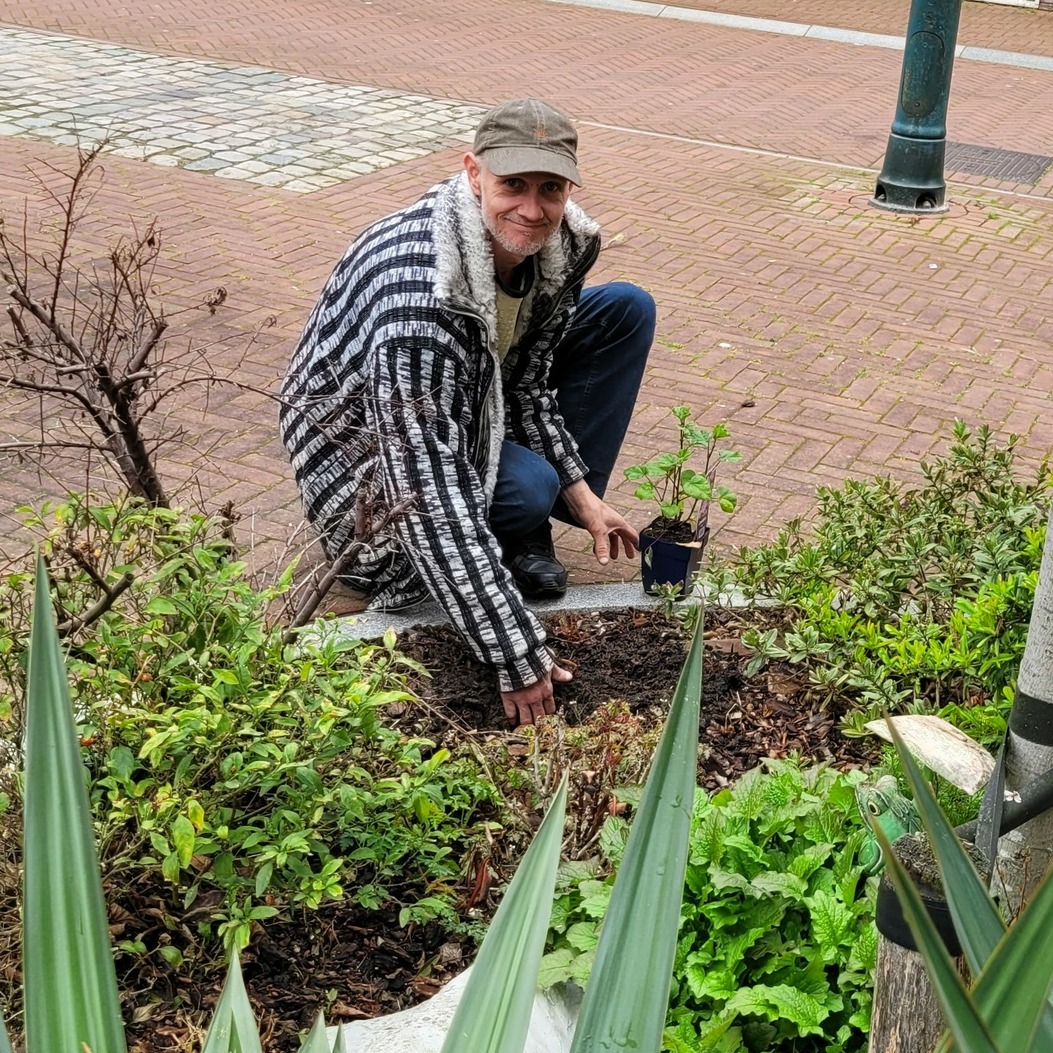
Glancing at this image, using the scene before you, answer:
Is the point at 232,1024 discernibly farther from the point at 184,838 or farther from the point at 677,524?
the point at 677,524

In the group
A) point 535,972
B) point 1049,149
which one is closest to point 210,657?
point 535,972

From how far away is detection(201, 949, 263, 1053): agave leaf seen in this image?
53.8 inches

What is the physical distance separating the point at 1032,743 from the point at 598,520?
6.48ft

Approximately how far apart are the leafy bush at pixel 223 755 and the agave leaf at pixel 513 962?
877mm

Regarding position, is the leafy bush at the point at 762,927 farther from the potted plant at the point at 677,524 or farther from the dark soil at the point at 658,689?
the potted plant at the point at 677,524

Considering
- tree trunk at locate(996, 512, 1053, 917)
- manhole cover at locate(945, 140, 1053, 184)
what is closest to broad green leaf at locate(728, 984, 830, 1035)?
tree trunk at locate(996, 512, 1053, 917)

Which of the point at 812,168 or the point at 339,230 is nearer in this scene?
the point at 339,230

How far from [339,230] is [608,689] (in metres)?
4.50

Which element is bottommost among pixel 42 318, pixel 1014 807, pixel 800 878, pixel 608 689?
pixel 608 689

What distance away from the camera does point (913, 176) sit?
325 inches

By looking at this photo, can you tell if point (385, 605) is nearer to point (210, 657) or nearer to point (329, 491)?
point (329, 491)

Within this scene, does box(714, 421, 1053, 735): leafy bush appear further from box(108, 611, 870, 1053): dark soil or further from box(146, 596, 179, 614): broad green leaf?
box(146, 596, 179, 614): broad green leaf

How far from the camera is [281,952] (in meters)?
2.35

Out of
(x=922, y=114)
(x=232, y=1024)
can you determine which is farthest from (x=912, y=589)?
(x=922, y=114)
